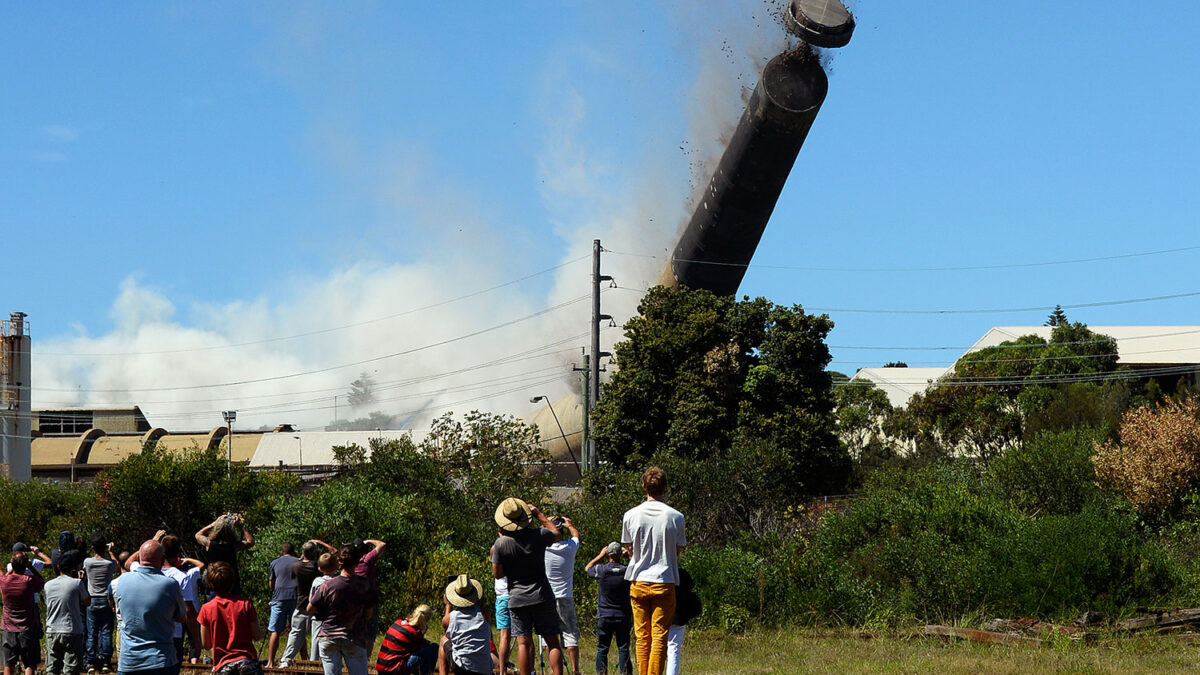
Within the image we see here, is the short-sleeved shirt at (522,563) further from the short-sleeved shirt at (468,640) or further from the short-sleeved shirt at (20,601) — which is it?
the short-sleeved shirt at (20,601)

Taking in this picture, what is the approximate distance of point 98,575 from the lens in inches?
504

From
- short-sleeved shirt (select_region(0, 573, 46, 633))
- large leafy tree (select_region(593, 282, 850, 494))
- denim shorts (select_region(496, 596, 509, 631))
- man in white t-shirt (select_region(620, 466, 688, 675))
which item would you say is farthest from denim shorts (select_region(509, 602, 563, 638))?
large leafy tree (select_region(593, 282, 850, 494))

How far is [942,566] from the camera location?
1973 cm

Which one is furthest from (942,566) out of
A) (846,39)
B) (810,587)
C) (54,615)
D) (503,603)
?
(846,39)

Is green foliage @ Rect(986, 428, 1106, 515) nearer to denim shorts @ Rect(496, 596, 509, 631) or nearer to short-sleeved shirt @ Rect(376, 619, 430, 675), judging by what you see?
denim shorts @ Rect(496, 596, 509, 631)

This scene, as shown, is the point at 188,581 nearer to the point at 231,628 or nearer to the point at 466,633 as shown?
the point at 231,628

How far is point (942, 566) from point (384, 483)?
14.9 meters

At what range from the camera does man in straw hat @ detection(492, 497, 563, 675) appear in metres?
10.7

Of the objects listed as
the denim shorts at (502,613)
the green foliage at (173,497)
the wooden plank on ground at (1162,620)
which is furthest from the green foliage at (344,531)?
the wooden plank on ground at (1162,620)

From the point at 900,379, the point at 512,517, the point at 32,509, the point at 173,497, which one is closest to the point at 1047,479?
the point at 173,497

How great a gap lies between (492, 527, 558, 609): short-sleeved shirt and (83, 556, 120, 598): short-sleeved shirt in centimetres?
468

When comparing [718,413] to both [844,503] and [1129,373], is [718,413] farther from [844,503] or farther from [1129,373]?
[1129,373]

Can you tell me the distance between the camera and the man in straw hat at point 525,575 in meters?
10.7

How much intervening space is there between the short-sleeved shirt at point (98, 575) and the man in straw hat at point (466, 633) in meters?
4.90
